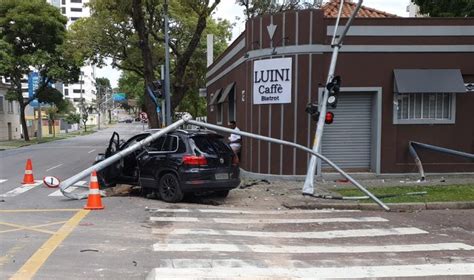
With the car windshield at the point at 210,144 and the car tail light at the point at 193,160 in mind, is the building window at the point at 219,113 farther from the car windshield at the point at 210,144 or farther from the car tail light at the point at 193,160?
the car tail light at the point at 193,160

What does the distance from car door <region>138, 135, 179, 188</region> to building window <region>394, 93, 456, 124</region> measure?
768 centimetres

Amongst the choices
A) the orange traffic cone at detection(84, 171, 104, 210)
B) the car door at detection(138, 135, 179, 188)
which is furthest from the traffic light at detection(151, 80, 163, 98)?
the orange traffic cone at detection(84, 171, 104, 210)

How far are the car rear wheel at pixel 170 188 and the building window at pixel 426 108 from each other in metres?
7.85

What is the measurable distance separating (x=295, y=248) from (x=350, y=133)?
911cm

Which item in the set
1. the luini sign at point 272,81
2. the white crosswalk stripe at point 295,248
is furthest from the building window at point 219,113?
the white crosswalk stripe at point 295,248

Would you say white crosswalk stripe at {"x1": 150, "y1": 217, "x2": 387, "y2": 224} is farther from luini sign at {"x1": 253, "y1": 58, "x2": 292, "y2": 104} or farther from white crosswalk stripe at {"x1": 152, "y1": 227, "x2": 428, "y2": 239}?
luini sign at {"x1": 253, "y1": 58, "x2": 292, "y2": 104}

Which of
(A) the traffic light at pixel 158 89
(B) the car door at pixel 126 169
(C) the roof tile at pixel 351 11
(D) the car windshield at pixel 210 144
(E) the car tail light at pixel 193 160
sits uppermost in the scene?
(C) the roof tile at pixel 351 11

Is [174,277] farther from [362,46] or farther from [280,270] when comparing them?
[362,46]

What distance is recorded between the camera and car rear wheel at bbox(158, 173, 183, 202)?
1139 cm

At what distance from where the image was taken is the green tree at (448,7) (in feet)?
71.7

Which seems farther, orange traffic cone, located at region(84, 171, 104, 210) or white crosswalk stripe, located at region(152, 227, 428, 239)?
orange traffic cone, located at region(84, 171, 104, 210)

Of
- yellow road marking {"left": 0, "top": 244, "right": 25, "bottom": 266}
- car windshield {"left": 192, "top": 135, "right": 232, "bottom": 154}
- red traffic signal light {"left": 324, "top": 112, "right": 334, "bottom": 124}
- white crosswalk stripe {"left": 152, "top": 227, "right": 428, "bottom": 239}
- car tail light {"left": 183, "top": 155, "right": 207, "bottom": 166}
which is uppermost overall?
red traffic signal light {"left": 324, "top": 112, "right": 334, "bottom": 124}

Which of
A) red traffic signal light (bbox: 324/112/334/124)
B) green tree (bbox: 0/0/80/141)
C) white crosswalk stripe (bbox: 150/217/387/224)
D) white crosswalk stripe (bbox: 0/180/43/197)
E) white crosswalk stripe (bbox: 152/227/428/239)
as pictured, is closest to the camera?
white crosswalk stripe (bbox: 152/227/428/239)

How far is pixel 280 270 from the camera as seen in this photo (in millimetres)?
6293
